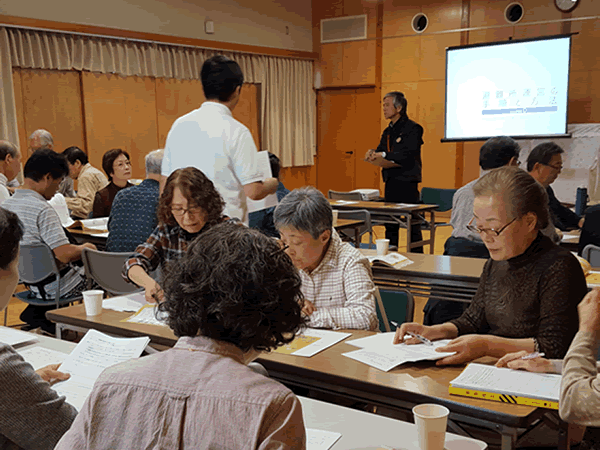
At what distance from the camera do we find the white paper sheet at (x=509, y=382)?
148 cm

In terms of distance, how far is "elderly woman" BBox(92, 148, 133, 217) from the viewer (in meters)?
5.20

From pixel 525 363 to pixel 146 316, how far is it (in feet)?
4.81

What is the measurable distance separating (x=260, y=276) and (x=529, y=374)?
1013 mm

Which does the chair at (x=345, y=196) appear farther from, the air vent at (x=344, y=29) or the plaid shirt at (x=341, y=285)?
the air vent at (x=344, y=29)

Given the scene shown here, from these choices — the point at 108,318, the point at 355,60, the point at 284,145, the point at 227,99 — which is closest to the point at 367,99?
the point at 355,60

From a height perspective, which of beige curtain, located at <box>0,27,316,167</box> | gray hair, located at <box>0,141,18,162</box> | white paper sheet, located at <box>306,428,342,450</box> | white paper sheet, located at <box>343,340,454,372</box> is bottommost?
white paper sheet, located at <box>306,428,342,450</box>

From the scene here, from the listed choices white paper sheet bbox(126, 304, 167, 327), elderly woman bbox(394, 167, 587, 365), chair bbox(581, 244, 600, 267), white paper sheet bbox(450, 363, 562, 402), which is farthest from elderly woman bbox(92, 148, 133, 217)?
white paper sheet bbox(450, 363, 562, 402)

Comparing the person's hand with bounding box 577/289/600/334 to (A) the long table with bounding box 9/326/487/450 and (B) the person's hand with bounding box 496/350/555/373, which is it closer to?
(B) the person's hand with bounding box 496/350/555/373

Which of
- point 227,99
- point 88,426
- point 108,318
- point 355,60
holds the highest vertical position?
point 355,60

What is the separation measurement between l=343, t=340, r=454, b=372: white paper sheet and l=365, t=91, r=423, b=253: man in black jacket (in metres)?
4.51

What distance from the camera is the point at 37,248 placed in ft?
11.9

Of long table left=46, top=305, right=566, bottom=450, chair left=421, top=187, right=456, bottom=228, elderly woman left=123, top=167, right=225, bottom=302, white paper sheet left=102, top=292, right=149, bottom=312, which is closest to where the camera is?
long table left=46, top=305, right=566, bottom=450

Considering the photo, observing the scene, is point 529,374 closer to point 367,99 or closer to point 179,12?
point 179,12

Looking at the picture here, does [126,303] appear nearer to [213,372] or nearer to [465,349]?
[465,349]
